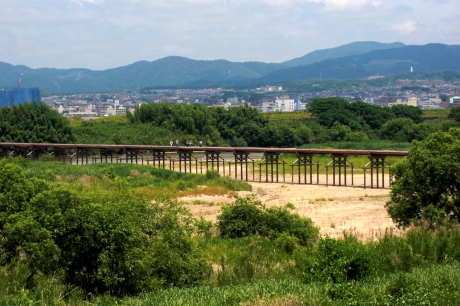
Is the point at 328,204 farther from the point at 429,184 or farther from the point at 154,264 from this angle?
the point at 154,264

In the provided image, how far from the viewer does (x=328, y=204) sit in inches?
1093

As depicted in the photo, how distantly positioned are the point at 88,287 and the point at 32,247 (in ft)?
4.69

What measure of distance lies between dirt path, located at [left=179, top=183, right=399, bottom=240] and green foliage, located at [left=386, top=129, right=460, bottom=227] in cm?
173

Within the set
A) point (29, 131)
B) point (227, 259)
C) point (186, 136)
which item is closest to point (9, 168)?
point (227, 259)

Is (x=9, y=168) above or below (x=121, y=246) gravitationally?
above

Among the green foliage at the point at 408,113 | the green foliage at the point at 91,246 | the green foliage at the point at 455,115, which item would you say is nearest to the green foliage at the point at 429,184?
the green foliage at the point at 91,246

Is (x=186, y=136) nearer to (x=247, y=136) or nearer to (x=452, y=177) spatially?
(x=247, y=136)

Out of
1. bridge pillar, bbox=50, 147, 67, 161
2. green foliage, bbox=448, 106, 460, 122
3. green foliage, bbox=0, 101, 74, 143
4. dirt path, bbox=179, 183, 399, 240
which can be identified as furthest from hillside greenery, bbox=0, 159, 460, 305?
green foliage, bbox=448, 106, 460, 122

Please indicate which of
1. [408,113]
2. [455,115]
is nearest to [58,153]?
[408,113]

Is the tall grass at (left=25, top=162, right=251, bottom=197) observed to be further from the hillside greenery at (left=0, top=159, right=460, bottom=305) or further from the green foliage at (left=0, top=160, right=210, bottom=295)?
the green foliage at (left=0, top=160, right=210, bottom=295)

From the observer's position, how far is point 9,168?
13148 millimetres

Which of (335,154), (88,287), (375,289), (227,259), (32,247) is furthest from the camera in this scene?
(335,154)

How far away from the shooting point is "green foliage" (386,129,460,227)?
17.0 metres

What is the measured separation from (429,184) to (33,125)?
49111 mm
